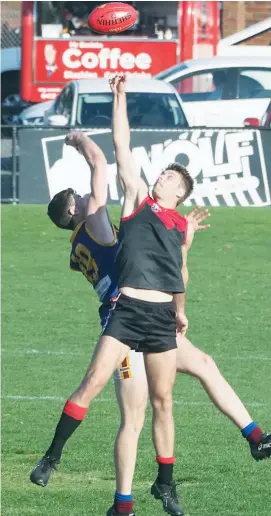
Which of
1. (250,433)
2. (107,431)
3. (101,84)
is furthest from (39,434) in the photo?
(101,84)

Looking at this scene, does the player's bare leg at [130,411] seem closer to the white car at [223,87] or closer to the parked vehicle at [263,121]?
the parked vehicle at [263,121]

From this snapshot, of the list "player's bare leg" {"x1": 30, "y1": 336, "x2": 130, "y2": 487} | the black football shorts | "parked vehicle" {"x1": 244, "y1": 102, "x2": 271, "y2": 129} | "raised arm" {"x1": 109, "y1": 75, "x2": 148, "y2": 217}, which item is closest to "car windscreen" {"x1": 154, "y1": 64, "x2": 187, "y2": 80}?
"parked vehicle" {"x1": 244, "y1": 102, "x2": 271, "y2": 129}

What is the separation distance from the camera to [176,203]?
293 inches

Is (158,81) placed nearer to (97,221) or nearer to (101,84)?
(101,84)

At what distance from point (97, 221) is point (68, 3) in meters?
21.0

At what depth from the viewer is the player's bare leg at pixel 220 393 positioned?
7.78 metres

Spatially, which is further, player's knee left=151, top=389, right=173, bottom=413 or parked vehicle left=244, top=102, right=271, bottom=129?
parked vehicle left=244, top=102, right=271, bottom=129

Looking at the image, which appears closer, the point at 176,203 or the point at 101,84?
the point at 176,203

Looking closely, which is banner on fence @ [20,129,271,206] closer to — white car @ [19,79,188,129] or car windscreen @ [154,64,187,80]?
white car @ [19,79,188,129]

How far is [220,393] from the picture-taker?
7.80 meters

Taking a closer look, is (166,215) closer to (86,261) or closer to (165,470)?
(86,261)

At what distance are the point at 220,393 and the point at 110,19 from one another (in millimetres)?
2566

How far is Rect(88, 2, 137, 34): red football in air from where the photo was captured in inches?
322

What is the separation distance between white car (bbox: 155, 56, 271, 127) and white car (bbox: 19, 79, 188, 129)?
5.02 feet
